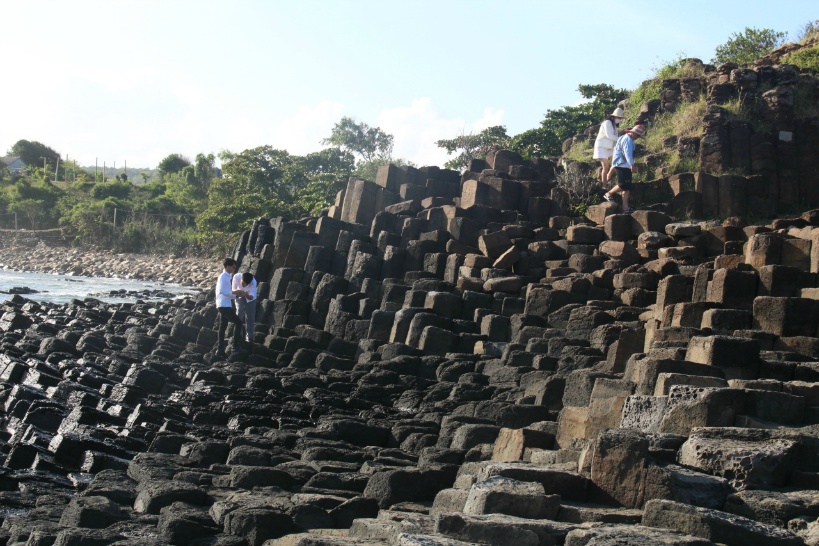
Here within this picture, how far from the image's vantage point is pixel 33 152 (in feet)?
295

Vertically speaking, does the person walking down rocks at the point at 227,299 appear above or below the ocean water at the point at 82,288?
above

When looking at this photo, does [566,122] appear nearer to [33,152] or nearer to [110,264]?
[110,264]

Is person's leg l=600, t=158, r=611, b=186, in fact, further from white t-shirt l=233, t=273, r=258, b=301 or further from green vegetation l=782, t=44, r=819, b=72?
white t-shirt l=233, t=273, r=258, b=301

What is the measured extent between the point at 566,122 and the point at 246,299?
49.0ft

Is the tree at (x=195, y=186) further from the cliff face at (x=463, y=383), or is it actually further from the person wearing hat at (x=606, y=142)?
the person wearing hat at (x=606, y=142)

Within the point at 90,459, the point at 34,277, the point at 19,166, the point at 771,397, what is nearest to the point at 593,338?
the point at 771,397

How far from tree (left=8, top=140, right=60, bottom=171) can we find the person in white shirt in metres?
75.3

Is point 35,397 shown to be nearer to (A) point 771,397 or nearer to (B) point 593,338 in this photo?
(B) point 593,338

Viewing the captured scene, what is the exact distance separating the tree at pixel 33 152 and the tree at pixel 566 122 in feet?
220

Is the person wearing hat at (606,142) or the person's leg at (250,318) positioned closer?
the person's leg at (250,318)

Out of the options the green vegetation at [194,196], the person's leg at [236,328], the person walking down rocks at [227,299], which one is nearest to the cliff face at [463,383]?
the person's leg at [236,328]

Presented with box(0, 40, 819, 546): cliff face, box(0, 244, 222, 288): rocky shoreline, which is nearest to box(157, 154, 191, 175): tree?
box(0, 244, 222, 288): rocky shoreline

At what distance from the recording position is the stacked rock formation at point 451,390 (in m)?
7.23

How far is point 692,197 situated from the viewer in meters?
19.2
